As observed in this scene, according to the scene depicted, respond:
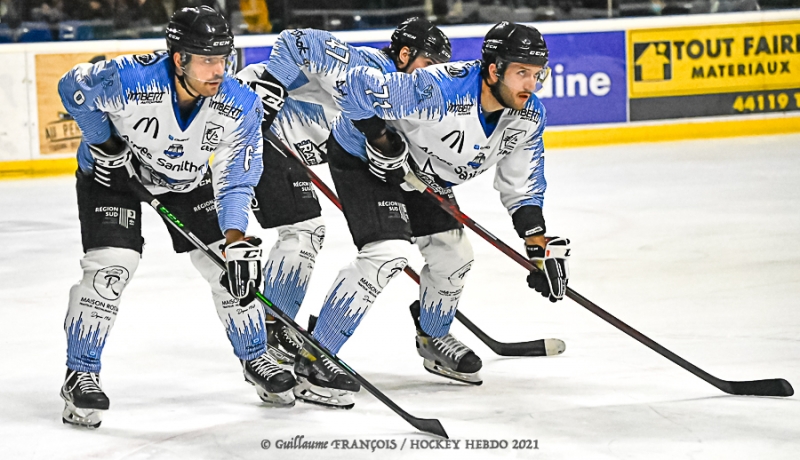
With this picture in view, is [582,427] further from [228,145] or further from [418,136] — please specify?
[228,145]

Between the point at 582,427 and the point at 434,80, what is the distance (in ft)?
3.38

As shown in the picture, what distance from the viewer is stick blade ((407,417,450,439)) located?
10.1ft

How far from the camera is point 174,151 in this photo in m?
3.23

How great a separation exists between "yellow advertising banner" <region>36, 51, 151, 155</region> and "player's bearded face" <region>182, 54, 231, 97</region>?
17.4 ft

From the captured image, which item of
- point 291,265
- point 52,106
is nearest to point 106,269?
point 291,265

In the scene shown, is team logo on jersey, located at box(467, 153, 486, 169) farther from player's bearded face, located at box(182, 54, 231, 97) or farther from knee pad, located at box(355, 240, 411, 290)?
player's bearded face, located at box(182, 54, 231, 97)

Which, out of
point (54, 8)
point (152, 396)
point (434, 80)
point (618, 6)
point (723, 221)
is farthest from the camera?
point (618, 6)

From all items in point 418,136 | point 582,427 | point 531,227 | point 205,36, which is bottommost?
point 582,427

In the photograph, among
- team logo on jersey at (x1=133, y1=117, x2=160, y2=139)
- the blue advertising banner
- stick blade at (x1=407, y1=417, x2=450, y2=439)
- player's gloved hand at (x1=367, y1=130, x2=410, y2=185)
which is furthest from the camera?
the blue advertising banner

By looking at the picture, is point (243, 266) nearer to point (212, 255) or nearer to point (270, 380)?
point (212, 255)

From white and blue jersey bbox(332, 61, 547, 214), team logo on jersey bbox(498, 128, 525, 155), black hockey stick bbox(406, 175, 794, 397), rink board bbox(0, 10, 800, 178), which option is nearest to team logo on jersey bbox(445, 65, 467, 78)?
white and blue jersey bbox(332, 61, 547, 214)

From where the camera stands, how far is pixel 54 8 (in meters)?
8.58

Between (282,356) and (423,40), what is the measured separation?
1.11 m

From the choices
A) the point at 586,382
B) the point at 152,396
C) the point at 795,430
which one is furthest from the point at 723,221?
the point at 152,396
